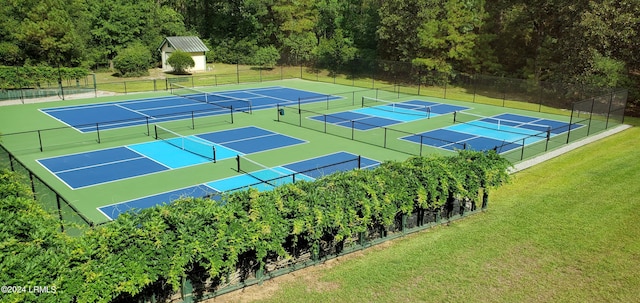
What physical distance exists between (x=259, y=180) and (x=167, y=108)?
19.3m

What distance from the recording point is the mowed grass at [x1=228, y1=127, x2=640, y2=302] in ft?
32.6

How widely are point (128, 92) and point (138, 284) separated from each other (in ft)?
127

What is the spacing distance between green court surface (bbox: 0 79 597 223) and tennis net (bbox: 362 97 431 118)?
1.11m

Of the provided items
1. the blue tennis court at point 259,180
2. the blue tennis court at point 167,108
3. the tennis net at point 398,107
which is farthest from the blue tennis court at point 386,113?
the blue tennis court at point 259,180

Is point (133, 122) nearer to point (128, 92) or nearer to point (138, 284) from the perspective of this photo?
point (128, 92)

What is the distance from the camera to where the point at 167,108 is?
3588 cm

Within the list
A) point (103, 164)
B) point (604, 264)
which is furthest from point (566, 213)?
point (103, 164)

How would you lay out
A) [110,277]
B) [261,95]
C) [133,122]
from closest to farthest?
[110,277] < [133,122] < [261,95]

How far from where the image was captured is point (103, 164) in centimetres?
2212

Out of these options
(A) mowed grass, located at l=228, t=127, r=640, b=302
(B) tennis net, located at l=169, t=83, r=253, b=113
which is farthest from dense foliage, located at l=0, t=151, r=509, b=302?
(B) tennis net, located at l=169, t=83, r=253, b=113

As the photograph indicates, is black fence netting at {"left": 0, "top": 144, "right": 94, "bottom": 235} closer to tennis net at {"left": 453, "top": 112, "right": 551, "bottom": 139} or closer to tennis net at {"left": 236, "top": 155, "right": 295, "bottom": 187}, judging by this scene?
tennis net at {"left": 236, "top": 155, "right": 295, "bottom": 187}

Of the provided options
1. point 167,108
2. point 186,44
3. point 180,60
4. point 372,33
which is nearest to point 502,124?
point 167,108

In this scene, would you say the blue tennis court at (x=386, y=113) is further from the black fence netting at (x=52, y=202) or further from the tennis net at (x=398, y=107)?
the black fence netting at (x=52, y=202)

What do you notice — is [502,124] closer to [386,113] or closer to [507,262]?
[386,113]
